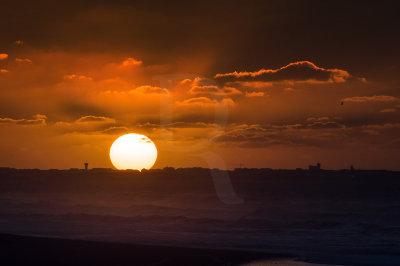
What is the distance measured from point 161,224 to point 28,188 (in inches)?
2906

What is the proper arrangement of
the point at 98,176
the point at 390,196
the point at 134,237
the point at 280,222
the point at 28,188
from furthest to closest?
the point at 98,176 → the point at 28,188 → the point at 390,196 → the point at 280,222 → the point at 134,237

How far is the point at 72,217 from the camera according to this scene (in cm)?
4275

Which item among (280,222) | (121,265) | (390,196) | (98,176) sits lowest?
(121,265)

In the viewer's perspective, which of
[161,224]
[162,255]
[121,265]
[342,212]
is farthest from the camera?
[342,212]

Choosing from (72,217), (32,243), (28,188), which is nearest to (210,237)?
(32,243)

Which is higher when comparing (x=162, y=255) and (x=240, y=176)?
(x=240, y=176)

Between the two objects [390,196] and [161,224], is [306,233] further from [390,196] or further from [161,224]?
[390,196]

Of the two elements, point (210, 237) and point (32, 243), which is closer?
point (32, 243)

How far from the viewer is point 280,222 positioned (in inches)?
1633

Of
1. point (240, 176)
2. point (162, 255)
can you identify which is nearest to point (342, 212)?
point (162, 255)

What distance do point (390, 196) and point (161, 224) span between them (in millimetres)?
46231

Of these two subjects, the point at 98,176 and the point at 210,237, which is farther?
the point at 98,176

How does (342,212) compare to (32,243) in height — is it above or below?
above

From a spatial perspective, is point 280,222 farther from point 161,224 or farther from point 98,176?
point 98,176
